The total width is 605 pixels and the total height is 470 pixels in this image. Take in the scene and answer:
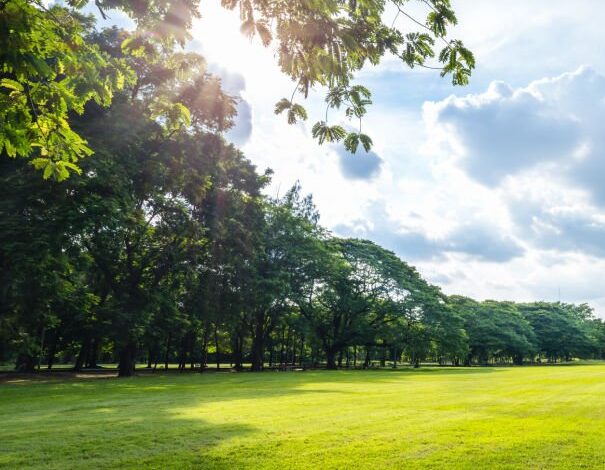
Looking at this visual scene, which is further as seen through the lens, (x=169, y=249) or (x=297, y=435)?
(x=169, y=249)

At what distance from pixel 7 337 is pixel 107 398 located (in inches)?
609

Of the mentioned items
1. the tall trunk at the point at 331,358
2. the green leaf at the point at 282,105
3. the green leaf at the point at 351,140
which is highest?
the green leaf at the point at 282,105

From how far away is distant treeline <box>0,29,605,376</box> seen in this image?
81.5 ft

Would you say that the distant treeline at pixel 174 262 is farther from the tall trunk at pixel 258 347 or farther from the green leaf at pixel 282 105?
the green leaf at pixel 282 105

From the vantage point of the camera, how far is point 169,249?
36.7 metres

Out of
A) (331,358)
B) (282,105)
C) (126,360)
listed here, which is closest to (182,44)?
(282,105)

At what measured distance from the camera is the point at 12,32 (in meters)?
4.76

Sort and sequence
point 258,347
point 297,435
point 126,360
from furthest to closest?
point 258,347, point 126,360, point 297,435

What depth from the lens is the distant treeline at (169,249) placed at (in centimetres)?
2484

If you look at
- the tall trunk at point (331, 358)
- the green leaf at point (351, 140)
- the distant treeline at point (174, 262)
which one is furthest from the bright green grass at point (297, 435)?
the tall trunk at point (331, 358)

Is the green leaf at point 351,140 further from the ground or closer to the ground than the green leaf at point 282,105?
closer to the ground

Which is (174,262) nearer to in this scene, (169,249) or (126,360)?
(169,249)

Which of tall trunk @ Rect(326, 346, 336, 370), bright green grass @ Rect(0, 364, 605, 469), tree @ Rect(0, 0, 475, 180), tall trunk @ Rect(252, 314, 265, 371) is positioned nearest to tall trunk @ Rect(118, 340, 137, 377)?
tall trunk @ Rect(252, 314, 265, 371)

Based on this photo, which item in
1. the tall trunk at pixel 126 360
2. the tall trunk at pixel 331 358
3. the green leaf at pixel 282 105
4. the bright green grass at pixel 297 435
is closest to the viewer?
the green leaf at pixel 282 105
